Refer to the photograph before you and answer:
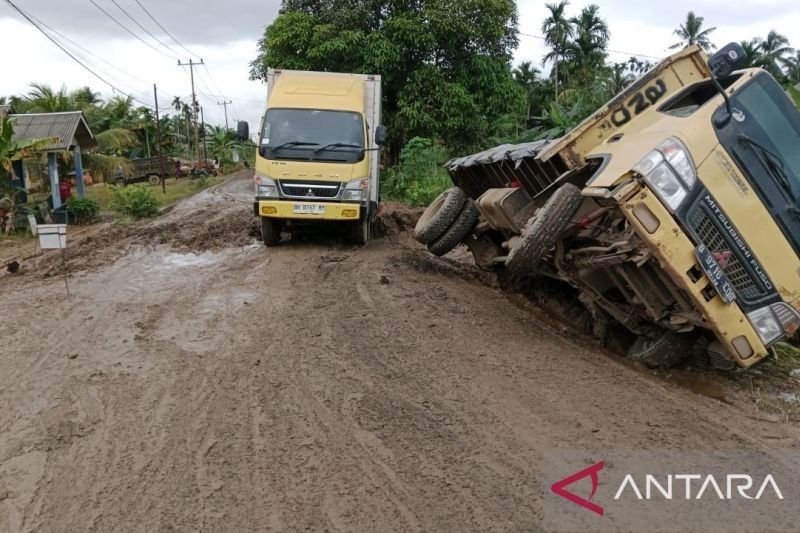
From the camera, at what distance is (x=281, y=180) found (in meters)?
10.4

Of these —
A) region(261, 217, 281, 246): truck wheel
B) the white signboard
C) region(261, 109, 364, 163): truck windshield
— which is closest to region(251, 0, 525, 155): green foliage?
region(261, 109, 364, 163): truck windshield

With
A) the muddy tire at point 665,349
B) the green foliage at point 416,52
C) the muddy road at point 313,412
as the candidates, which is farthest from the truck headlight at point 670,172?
the green foliage at point 416,52

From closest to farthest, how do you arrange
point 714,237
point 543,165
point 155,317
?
point 714,237 → point 543,165 → point 155,317

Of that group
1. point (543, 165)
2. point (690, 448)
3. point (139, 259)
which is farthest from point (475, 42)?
point (690, 448)

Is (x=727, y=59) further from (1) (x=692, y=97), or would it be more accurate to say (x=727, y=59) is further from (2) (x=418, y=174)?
(2) (x=418, y=174)

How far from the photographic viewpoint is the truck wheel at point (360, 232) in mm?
11102

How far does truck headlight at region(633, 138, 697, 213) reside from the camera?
4.51 m

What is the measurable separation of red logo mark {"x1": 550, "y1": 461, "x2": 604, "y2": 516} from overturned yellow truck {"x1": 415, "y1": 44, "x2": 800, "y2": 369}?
1.62 m

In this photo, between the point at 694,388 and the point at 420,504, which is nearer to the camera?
the point at 420,504

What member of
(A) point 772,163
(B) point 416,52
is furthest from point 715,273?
(B) point 416,52

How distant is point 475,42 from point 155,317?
16006 mm

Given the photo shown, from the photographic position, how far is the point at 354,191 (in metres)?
10.5

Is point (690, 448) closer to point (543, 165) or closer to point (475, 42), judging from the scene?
point (543, 165)

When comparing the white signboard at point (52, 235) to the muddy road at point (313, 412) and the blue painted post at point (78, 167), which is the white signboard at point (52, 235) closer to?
the muddy road at point (313, 412)
